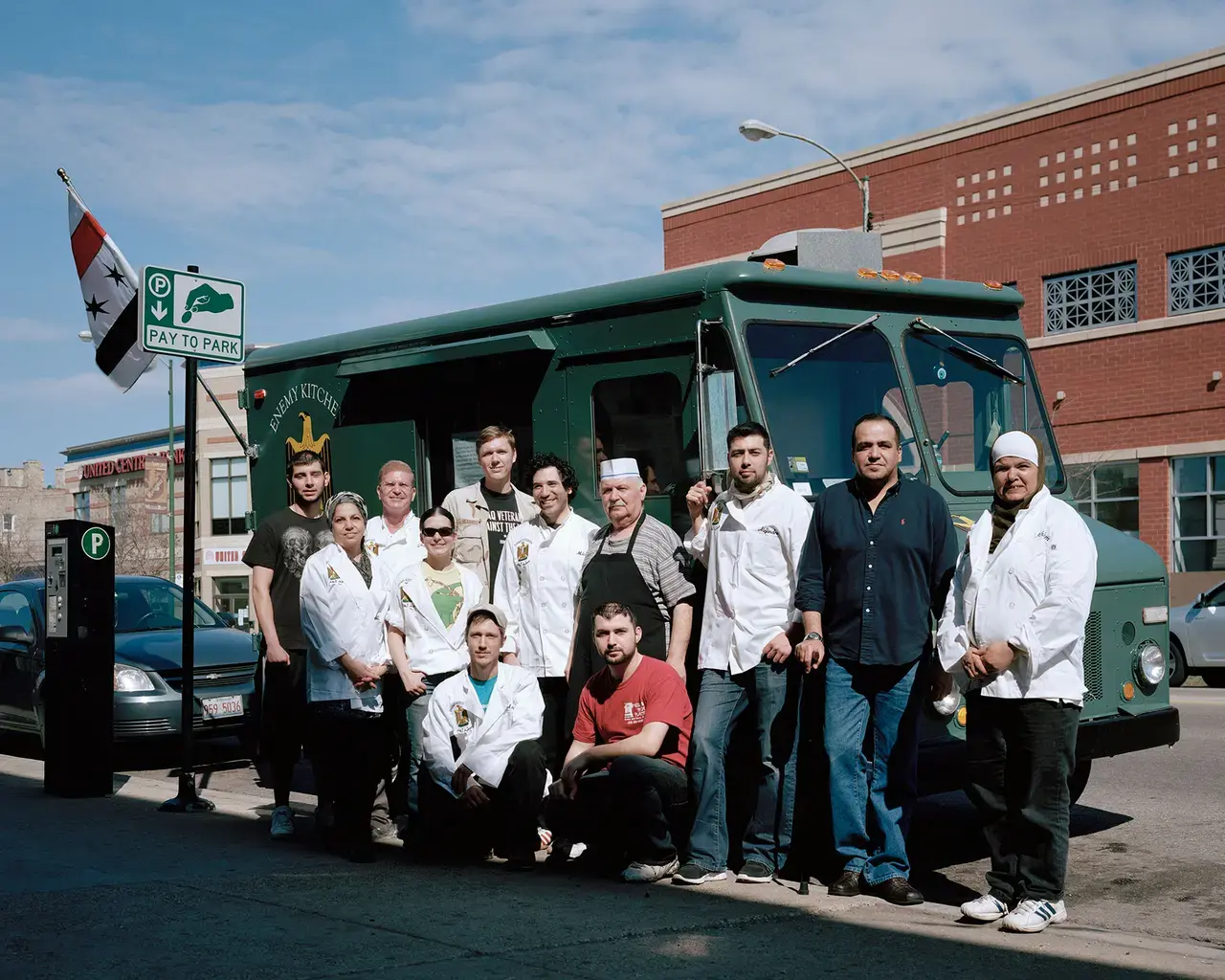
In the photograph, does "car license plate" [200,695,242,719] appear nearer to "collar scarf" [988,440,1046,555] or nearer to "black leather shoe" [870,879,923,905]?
"black leather shoe" [870,879,923,905]

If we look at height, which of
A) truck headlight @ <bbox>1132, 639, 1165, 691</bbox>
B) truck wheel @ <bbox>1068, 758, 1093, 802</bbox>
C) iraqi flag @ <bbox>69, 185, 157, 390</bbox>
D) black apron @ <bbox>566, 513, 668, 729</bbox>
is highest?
iraqi flag @ <bbox>69, 185, 157, 390</bbox>

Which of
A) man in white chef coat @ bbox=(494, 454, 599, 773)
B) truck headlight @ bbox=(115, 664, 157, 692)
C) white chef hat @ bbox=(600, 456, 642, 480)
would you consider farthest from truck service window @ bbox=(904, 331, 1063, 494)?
truck headlight @ bbox=(115, 664, 157, 692)

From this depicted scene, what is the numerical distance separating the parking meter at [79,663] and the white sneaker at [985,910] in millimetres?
6322

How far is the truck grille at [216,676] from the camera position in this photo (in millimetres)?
11375

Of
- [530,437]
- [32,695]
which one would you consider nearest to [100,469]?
[32,695]

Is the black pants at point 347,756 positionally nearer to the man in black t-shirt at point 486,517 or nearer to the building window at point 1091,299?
the man in black t-shirt at point 486,517

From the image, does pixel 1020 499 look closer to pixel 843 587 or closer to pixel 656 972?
pixel 843 587

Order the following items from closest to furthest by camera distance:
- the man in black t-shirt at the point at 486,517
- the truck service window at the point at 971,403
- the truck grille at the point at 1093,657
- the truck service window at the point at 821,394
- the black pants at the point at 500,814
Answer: the black pants at the point at 500,814, the truck grille at the point at 1093,657, the truck service window at the point at 821,394, the truck service window at the point at 971,403, the man in black t-shirt at the point at 486,517

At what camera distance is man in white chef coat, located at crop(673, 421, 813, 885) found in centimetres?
668

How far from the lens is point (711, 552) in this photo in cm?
689

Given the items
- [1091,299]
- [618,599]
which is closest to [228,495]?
[1091,299]

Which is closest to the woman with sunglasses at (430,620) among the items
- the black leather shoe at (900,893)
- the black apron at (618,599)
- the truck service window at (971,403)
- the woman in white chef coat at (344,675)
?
the woman in white chef coat at (344,675)

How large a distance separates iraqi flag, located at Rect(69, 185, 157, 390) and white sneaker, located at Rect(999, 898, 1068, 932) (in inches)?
293

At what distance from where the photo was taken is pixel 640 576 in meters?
7.09
